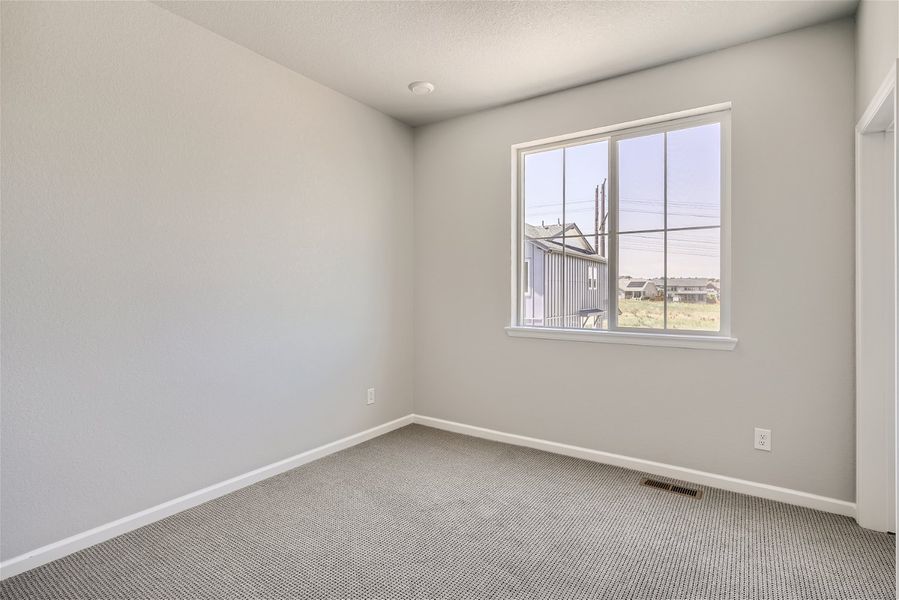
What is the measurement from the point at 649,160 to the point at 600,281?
832 millimetres

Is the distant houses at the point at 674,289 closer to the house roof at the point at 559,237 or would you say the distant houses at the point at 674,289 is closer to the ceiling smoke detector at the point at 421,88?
the house roof at the point at 559,237

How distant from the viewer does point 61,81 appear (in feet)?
6.61

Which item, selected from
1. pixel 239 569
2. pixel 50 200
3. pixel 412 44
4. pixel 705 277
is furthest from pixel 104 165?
pixel 705 277

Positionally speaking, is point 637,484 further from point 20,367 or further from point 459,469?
point 20,367

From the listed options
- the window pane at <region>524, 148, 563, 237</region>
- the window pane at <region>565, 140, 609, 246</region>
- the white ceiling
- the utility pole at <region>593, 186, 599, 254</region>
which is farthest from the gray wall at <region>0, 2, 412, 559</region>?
the utility pole at <region>593, 186, 599, 254</region>

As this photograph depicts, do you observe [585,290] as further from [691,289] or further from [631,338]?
[691,289]

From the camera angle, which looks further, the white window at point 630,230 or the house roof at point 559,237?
the house roof at point 559,237

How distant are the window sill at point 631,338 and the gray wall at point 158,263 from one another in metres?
1.33

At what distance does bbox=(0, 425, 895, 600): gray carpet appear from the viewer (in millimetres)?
1798

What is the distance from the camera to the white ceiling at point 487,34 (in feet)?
7.54

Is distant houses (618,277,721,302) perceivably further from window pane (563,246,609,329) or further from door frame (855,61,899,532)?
door frame (855,61,899,532)

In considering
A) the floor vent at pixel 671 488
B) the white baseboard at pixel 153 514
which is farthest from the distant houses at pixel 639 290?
the white baseboard at pixel 153 514

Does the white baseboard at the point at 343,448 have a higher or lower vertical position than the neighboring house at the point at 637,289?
lower

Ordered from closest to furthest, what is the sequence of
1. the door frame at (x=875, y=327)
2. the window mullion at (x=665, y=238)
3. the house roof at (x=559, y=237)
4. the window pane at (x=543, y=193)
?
the door frame at (x=875, y=327)
the window mullion at (x=665, y=238)
the house roof at (x=559, y=237)
the window pane at (x=543, y=193)
